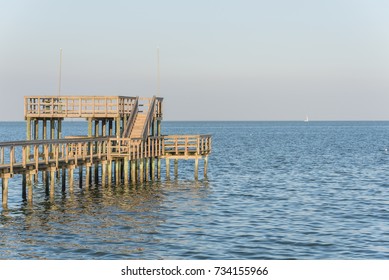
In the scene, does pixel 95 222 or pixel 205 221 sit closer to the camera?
pixel 95 222

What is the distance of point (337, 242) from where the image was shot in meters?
25.6

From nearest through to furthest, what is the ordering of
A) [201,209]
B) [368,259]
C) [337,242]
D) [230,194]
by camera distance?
[368,259] → [337,242] → [201,209] → [230,194]

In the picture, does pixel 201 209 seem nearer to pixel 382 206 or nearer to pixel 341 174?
pixel 382 206

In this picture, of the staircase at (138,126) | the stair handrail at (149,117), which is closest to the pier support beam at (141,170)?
the staircase at (138,126)

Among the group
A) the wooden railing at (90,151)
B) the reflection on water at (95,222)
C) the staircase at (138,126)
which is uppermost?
the staircase at (138,126)

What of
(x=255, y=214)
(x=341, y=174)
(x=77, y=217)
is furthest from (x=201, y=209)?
(x=341, y=174)

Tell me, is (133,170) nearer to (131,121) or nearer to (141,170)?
(141,170)

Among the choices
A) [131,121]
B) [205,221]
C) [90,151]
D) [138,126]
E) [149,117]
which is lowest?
[205,221]

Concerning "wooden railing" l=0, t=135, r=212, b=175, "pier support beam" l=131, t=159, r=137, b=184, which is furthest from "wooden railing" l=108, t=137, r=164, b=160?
"pier support beam" l=131, t=159, r=137, b=184

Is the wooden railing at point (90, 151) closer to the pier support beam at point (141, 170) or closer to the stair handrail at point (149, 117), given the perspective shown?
the stair handrail at point (149, 117)

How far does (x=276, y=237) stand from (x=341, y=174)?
2903 cm

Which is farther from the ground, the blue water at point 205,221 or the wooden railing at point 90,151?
the wooden railing at point 90,151

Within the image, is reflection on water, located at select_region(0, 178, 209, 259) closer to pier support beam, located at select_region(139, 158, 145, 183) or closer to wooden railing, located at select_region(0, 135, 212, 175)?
pier support beam, located at select_region(139, 158, 145, 183)

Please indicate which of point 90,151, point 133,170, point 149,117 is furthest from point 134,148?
point 149,117
